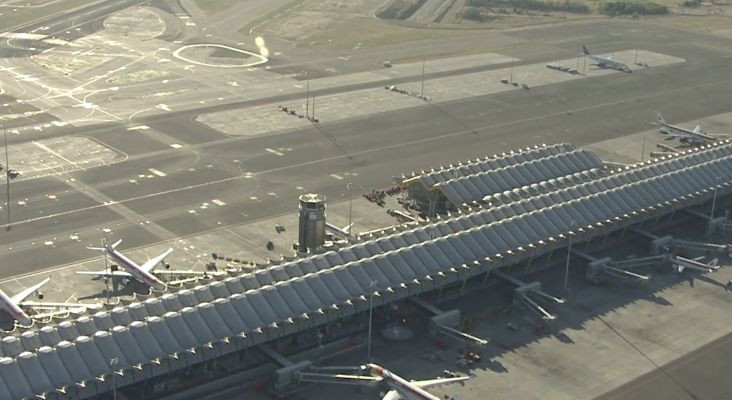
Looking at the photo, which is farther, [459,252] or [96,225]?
[96,225]

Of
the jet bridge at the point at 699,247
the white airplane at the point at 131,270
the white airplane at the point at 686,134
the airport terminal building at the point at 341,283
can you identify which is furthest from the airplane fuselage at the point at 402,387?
the white airplane at the point at 686,134

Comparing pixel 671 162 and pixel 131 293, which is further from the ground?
pixel 671 162

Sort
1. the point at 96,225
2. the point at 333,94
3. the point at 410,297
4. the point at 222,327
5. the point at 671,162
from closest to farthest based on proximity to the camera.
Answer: the point at 222,327 → the point at 410,297 → the point at 96,225 → the point at 671,162 → the point at 333,94

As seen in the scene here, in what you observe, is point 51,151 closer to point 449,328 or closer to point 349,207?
point 349,207

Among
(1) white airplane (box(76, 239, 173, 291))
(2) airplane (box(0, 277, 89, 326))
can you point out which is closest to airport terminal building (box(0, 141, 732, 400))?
(2) airplane (box(0, 277, 89, 326))

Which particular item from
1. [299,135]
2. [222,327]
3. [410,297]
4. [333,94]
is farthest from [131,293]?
[333,94]

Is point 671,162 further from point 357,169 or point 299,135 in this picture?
point 299,135
